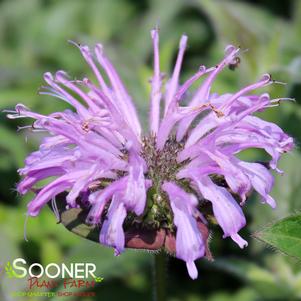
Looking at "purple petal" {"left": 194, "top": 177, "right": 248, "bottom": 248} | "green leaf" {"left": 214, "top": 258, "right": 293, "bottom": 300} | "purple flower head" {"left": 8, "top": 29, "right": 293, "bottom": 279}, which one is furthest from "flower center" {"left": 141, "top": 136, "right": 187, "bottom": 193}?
"green leaf" {"left": 214, "top": 258, "right": 293, "bottom": 300}

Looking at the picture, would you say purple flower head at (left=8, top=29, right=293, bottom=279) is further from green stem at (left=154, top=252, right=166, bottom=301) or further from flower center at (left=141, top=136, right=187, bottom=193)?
green stem at (left=154, top=252, right=166, bottom=301)

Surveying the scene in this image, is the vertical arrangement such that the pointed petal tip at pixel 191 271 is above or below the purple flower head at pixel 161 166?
below

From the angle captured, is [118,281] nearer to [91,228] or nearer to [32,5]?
[91,228]

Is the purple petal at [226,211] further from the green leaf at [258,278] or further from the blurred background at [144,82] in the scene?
the green leaf at [258,278]

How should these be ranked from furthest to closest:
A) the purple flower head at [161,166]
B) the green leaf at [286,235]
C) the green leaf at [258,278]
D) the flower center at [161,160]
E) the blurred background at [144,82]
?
the blurred background at [144,82] → the green leaf at [258,278] → the flower center at [161,160] → the purple flower head at [161,166] → the green leaf at [286,235]

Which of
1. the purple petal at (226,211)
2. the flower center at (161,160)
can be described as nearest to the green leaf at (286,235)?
the purple petal at (226,211)

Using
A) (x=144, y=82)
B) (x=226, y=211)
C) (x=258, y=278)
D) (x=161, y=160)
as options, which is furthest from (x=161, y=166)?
(x=144, y=82)

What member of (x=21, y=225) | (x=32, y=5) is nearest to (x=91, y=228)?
(x=21, y=225)
